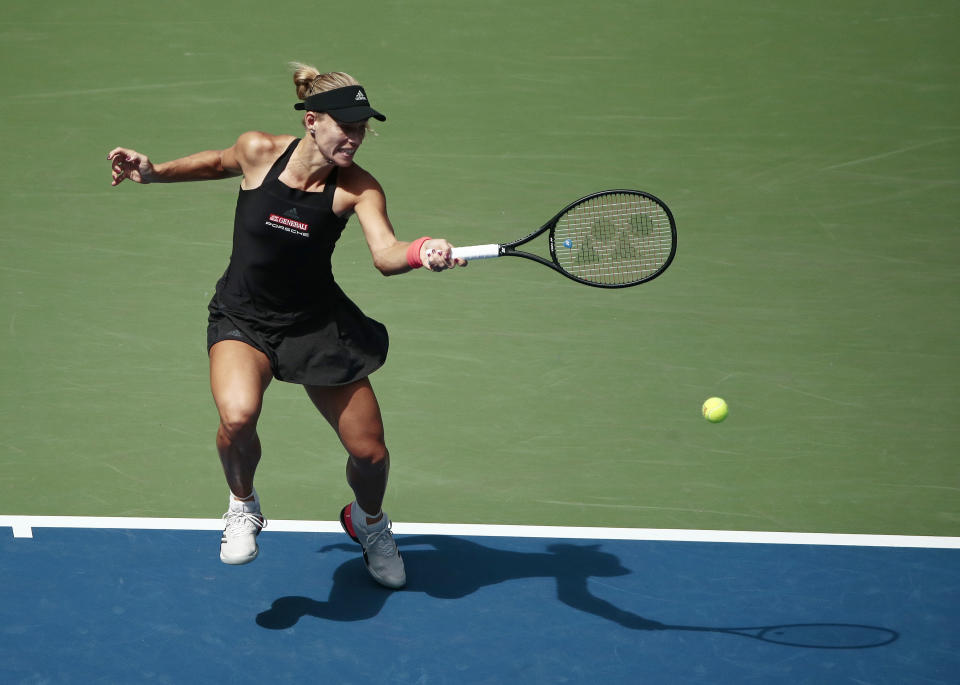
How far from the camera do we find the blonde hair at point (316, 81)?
407cm

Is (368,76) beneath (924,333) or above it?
above

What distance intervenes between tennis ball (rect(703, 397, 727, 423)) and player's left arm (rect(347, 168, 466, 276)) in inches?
75.4

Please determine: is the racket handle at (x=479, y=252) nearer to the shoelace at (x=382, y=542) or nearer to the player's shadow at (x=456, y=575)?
the shoelace at (x=382, y=542)

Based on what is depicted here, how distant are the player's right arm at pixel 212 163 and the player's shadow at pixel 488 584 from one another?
1.70 metres

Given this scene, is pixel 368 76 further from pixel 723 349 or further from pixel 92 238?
pixel 723 349

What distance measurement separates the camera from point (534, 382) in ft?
20.1

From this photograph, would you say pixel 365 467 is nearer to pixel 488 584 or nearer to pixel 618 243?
pixel 488 584

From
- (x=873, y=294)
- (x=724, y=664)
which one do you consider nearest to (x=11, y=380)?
(x=724, y=664)

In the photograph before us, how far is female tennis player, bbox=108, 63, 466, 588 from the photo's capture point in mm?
4078

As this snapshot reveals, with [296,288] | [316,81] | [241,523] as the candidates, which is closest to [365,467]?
[241,523]

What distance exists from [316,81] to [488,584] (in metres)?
2.14

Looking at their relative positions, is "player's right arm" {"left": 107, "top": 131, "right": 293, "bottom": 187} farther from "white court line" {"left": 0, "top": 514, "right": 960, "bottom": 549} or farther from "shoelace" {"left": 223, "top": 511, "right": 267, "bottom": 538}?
"white court line" {"left": 0, "top": 514, "right": 960, "bottom": 549}

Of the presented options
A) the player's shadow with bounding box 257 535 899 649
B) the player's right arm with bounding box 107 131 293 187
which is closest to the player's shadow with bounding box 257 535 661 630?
the player's shadow with bounding box 257 535 899 649

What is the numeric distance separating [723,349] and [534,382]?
1.12 metres
